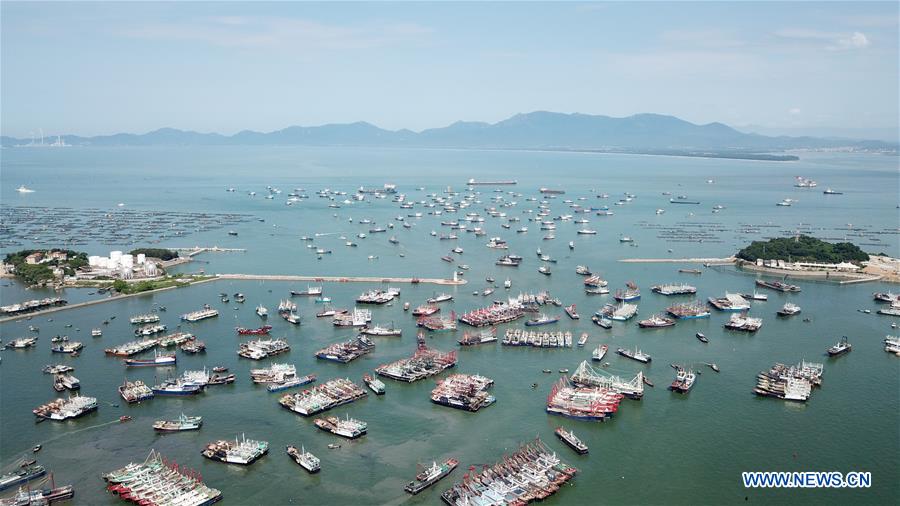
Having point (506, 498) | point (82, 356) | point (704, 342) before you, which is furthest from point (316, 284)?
point (506, 498)

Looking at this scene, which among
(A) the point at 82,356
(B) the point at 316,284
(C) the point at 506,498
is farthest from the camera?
(B) the point at 316,284

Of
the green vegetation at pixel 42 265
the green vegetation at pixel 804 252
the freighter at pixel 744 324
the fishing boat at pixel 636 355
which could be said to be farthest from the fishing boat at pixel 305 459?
the green vegetation at pixel 804 252

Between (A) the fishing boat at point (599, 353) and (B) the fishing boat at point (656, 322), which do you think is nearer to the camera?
(A) the fishing boat at point (599, 353)

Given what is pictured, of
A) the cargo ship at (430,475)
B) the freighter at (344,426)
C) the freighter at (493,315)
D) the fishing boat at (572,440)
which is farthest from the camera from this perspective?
the freighter at (493,315)

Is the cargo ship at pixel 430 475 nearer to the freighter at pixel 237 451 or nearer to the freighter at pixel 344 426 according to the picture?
the freighter at pixel 344 426

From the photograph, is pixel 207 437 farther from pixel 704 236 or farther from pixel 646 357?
pixel 704 236


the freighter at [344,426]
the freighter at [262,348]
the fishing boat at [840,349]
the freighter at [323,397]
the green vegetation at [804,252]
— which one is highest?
the green vegetation at [804,252]

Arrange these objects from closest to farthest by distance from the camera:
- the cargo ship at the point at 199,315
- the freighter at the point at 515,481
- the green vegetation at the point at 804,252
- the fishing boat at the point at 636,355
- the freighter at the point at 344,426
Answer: the freighter at the point at 515,481 < the freighter at the point at 344,426 < the fishing boat at the point at 636,355 < the cargo ship at the point at 199,315 < the green vegetation at the point at 804,252

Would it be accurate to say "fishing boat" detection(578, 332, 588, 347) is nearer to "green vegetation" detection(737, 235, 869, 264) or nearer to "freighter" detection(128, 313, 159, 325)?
"freighter" detection(128, 313, 159, 325)
